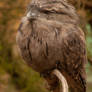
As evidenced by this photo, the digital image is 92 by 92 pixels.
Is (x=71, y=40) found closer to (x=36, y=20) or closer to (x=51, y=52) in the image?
(x=51, y=52)

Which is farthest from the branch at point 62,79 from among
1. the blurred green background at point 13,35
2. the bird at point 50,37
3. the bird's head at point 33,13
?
the blurred green background at point 13,35

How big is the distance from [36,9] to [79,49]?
0.40 m

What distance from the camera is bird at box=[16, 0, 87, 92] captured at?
139 centimetres

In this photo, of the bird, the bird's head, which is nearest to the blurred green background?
the bird

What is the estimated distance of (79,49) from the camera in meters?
1.61

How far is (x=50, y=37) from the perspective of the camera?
1.42 metres

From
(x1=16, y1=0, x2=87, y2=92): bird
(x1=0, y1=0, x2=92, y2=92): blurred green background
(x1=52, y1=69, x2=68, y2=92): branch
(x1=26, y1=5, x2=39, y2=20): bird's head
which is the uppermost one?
(x1=26, y1=5, x2=39, y2=20): bird's head

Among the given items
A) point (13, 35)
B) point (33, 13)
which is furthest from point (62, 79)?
point (13, 35)

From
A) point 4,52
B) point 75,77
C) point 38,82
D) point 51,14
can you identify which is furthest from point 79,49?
point 4,52

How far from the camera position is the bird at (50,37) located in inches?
54.9

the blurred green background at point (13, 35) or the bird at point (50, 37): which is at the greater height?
the bird at point (50, 37)

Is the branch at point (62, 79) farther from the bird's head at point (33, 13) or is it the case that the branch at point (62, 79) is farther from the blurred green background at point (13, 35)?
the blurred green background at point (13, 35)

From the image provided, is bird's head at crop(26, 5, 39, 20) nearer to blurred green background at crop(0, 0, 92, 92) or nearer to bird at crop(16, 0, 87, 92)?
bird at crop(16, 0, 87, 92)

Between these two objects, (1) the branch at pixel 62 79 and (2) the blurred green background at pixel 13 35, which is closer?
(1) the branch at pixel 62 79
